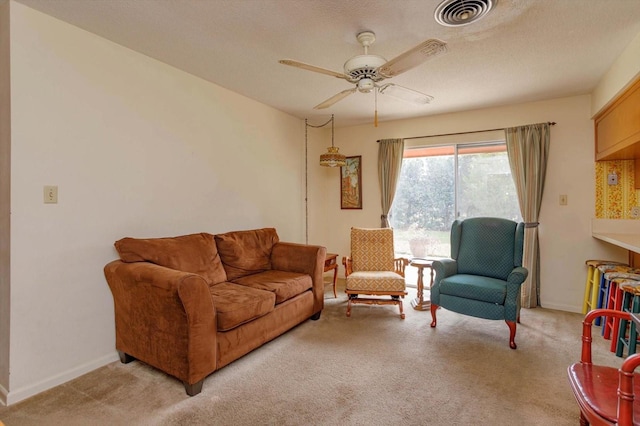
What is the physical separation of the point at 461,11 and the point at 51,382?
358 centimetres

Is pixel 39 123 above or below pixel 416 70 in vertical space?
below

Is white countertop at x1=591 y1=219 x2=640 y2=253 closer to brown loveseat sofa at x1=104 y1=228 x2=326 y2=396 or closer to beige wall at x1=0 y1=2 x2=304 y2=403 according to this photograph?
brown loveseat sofa at x1=104 y1=228 x2=326 y2=396

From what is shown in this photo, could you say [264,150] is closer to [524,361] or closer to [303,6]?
[303,6]

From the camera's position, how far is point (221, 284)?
2.96 m

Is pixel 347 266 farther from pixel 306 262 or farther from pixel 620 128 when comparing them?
pixel 620 128

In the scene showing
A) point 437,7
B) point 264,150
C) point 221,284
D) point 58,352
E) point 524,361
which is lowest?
point 524,361

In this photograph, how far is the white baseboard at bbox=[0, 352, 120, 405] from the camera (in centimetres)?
205

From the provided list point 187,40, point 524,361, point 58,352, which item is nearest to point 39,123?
point 187,40

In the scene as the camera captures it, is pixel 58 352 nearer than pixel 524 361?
Yes

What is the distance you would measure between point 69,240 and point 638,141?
4.41m

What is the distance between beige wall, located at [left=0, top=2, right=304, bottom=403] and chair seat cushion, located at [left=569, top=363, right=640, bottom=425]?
3025 millimetres

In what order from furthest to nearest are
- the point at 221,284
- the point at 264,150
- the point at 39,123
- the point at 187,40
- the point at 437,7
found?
1. the point at 264,150
2. the point at 221,284
3. the point at 187,40
4. the point at 39,123
5. the point at 437,7
